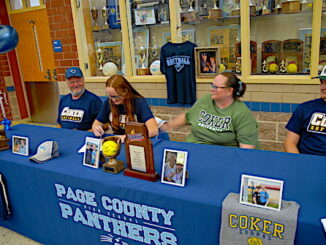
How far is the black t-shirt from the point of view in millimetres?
3334

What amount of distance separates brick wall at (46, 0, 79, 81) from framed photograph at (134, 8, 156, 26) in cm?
99

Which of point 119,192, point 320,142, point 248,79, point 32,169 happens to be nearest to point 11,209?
point 32,169

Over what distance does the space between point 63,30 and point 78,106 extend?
2085 millimetres

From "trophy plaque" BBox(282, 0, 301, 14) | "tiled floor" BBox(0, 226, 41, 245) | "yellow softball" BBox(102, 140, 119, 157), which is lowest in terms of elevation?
"tiled floor" BBox(0, 226, 41, 245)

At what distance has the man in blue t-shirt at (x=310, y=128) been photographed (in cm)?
181

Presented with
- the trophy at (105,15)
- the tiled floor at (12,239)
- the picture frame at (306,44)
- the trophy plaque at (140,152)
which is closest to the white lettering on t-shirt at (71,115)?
the tiled floor at (12,239)

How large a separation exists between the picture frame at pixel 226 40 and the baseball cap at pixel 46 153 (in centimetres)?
221

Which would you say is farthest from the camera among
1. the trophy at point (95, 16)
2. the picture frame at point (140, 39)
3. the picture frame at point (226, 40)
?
the trophy at point (95, 16)

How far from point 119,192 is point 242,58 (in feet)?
7.30

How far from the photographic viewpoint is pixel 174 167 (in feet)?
4.33

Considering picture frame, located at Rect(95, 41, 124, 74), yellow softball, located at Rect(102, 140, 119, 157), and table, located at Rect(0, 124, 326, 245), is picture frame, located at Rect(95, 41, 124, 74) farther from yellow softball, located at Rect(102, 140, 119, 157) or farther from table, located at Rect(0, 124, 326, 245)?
yellow softball, located at Rect(102, 140, 119, 157)

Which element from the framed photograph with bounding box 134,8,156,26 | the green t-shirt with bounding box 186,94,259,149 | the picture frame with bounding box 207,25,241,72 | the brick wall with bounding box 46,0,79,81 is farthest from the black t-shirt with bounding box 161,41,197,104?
the brick wall with bounding box 46,0,79,81

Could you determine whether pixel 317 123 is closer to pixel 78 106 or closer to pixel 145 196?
pixel 145 196

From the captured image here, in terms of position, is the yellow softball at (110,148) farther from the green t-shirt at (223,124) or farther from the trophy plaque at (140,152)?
the green t-shirt at (223,124)
